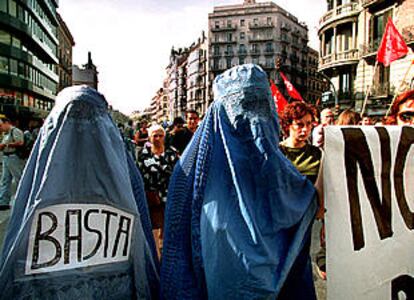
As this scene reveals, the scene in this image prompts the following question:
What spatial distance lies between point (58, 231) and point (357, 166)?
1.42 m

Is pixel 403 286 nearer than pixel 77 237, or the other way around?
pixel 77 237

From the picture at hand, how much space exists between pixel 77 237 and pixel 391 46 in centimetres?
886

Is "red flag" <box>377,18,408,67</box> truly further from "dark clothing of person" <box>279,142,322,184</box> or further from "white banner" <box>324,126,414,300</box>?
"white banner" <box>324,126,414,300</box>

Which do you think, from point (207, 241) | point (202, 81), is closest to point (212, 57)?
point (202, 81)

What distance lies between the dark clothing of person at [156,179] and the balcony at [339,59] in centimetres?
2432

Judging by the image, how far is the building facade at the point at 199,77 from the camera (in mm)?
71562

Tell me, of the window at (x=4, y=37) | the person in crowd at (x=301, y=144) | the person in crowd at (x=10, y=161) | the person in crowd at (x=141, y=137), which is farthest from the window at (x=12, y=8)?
the person in crowd at (x=301, y=144)

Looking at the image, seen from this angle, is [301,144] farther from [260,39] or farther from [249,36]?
[249,36]

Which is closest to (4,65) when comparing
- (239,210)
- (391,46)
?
(391,46)

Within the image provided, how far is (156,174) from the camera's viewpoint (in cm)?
397

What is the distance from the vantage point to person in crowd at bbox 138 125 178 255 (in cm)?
378

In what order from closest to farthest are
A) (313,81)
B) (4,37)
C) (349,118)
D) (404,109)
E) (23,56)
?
(404,109) → (349,118) → (4,37) → (23,56) → (313,81)

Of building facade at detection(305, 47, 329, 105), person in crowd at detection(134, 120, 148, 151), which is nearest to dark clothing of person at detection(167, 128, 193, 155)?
person in crowd at detection(134, 120, 148, 151)

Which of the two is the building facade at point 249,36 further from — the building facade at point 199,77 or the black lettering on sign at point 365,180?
the black lettering on sign at point 365,180
